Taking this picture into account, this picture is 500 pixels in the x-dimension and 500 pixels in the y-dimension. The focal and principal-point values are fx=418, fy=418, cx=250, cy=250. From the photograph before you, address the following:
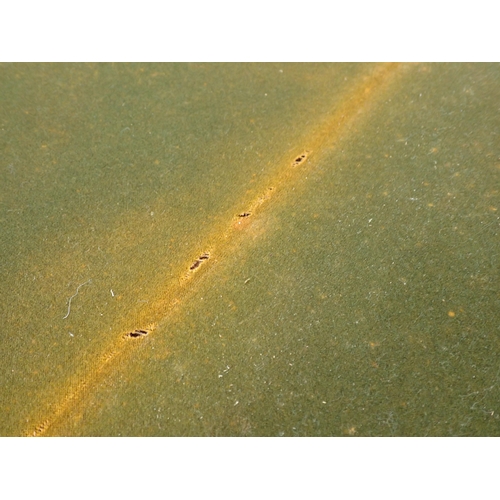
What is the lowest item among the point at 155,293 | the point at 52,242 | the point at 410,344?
the point at 410,344

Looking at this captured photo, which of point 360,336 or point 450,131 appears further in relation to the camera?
point 450,131

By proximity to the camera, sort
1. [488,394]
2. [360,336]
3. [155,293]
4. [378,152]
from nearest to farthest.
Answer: [488,394] → [360,336] → [155,293] → [378,152]

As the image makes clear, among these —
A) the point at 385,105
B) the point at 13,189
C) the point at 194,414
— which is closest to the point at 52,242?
the point at 13,189

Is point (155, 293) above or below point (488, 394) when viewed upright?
above

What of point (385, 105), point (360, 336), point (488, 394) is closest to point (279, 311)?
point (360, 336)

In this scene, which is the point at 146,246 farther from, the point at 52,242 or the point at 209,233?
the point at 52,242

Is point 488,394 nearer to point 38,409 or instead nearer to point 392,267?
point 392,267

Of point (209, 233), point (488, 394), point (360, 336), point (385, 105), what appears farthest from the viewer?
point (385, 105)
